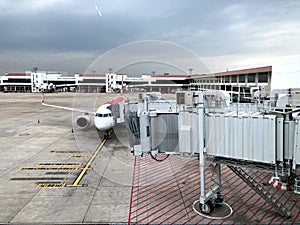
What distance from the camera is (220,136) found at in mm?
11133

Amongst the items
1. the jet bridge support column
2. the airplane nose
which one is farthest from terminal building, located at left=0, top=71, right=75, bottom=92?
the jet bridge support column

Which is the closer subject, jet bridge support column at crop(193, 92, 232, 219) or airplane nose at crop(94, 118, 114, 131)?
jet bridge support column at crop(193, 92, 232, 219)

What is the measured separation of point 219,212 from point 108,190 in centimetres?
644

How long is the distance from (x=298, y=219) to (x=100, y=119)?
20143mm

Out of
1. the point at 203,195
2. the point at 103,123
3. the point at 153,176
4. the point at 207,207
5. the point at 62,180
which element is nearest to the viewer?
the point at 203,195

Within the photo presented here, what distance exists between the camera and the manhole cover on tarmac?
478 inches

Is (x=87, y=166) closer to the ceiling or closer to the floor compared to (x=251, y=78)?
closer to the floor

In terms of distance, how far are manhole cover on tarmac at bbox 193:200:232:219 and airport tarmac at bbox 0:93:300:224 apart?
288mm

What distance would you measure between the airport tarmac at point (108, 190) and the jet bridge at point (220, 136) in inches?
53.2

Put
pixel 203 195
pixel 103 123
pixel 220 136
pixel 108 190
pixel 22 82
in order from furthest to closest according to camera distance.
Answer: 1. pixel 22 82
2. pixel 103 123
3. pixel 108 190
4. pixel 203 195
5. pixel 220 136

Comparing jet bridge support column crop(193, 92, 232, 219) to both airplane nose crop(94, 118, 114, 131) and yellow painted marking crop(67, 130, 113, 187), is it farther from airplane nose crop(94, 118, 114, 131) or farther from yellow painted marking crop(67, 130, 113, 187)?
airplane nose crop(94, 118, 114, 131)

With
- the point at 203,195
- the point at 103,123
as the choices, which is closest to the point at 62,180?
the point at 203,195

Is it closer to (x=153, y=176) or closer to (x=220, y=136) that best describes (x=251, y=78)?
(x=153, y=176)

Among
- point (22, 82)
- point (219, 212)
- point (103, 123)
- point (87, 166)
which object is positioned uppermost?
point (22, 82)
